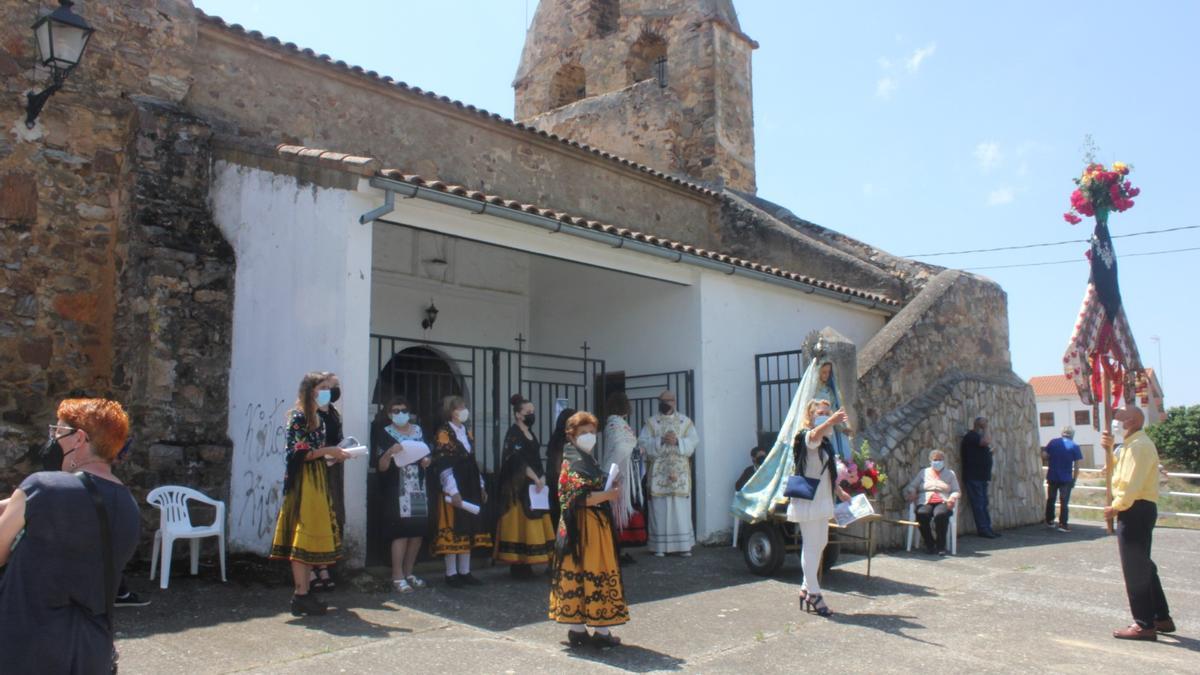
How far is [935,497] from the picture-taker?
1018cm

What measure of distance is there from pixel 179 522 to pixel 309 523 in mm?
1550

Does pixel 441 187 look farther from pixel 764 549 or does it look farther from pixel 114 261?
pixel 764 549

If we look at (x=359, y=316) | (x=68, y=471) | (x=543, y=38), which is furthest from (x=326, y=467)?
(x=543, y=38)

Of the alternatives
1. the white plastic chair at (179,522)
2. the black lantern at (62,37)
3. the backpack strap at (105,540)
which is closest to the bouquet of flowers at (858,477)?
the white plastic chair at (179,522)

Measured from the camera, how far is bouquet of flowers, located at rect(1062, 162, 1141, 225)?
802 cm

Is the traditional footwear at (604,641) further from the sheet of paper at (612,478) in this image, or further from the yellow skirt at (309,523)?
the yellow skirt at (309,523)

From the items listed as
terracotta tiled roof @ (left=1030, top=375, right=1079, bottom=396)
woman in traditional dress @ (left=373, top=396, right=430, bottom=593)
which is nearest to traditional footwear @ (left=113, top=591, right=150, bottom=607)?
woman in traditional dress @ (left=373, top=396, right=430, bottom=593)

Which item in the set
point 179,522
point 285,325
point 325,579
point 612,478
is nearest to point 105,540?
point 612,478

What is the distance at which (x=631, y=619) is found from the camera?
6.46 metres

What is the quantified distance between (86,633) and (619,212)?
1153 centimetres

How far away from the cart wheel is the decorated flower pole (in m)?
2.80

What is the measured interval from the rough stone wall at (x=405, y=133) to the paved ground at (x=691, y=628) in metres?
5.23

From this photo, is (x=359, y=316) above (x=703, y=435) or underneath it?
above

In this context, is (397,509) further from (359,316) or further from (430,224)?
(430,224)
